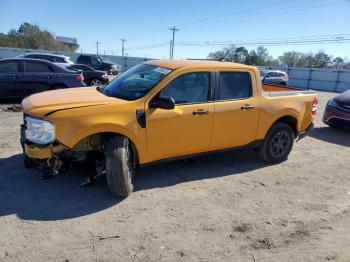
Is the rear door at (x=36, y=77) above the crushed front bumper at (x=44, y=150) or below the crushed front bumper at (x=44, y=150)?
above

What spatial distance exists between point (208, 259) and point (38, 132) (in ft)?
8.34

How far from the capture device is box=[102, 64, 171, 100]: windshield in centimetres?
498

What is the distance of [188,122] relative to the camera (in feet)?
16.8

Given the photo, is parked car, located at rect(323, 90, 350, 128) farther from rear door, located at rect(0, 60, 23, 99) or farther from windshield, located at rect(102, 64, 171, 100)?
rear door, located at rect(0, 60, 23, 99)

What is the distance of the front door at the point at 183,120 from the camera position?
490 cm

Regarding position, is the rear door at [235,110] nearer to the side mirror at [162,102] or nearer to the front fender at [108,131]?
the side mirror at [162,102]

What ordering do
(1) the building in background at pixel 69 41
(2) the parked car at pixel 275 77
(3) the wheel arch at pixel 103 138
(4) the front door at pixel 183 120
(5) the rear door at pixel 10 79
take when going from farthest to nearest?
(1) the building in background at pixel 69 41 < (2) the parked car at pixel 275 77 < (5) the rear door at pixel 10 79 < (4) the front door at pixel 183 120 < (3) the wheel arch at pixel 103 138

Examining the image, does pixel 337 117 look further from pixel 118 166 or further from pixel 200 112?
pixel 118 166

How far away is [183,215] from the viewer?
171 inches

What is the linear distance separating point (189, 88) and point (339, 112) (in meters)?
5.91

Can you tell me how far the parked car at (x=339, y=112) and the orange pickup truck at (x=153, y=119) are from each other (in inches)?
145

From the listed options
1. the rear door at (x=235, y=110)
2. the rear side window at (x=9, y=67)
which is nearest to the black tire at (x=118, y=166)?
the rear door at (x=235, y=110)

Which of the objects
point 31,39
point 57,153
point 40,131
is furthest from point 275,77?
point 31,39

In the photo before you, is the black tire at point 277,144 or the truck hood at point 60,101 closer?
the truck hood at point 60,101
